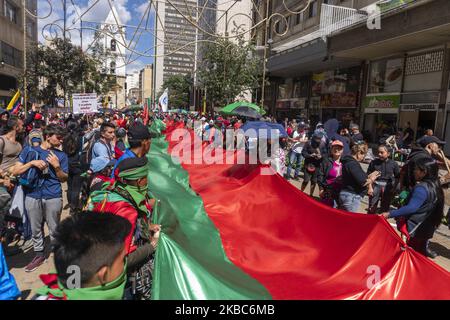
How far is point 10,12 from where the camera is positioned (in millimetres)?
32844

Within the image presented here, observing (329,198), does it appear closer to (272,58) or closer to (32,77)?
(32,77)

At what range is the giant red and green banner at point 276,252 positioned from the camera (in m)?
2.56

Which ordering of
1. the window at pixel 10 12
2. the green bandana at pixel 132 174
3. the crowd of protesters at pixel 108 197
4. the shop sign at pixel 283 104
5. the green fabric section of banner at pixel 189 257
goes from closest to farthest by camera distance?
the crowd of protesters at pixel 108 197 < the green fabric section of banner at pixel 189 257 < the green bandana at pixel 132 174 < the shop sign at pixel 283 104 < the window at pixel 10 12

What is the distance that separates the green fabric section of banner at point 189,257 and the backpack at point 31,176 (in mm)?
1360

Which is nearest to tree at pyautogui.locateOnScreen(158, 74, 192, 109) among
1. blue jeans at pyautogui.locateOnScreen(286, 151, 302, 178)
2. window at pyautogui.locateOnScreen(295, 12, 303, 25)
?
window at pyautogui.locateOnScreen(295, 12, 303, 25)

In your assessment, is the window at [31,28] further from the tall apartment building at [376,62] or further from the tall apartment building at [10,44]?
the tall apartment building at [376,62]

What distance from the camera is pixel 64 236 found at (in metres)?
1.85

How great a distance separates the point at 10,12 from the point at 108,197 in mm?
37820

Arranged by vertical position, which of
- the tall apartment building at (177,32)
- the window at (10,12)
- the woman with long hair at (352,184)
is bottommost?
the woman with long hair at (352,184)

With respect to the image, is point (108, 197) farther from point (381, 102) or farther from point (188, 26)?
point (381, 102)

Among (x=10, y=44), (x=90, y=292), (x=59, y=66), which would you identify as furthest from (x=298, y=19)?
(x=90, y=292)

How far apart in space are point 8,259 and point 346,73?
70.0 feet

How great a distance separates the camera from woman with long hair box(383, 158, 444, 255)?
4.27 meters

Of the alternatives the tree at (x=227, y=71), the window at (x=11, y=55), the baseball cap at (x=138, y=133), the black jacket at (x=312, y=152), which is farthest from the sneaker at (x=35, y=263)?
the window at (x=11, y=55)
